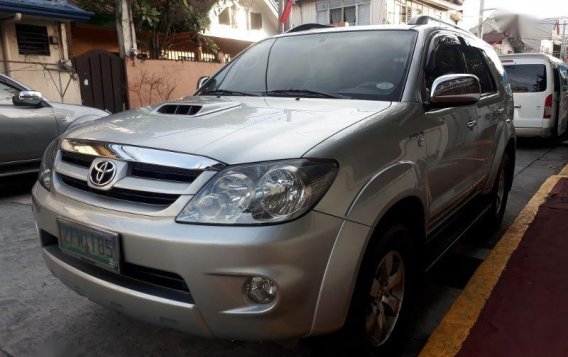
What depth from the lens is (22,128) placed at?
547 centimetres

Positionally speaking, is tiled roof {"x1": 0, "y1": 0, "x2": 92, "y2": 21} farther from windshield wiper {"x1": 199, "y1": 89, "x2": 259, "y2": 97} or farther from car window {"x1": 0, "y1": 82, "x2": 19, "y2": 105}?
windshield wiper {"x1": 199, "y1": 89, "x2": 259, "y2": 97}

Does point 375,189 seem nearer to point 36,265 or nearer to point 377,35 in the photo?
point 377,35

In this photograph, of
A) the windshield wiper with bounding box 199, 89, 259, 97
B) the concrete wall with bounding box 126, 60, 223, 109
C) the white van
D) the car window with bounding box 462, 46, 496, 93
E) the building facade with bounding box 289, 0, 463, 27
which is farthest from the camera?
the building facade with bounding box 289, 0, 463, 27

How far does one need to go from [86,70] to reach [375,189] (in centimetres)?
1036

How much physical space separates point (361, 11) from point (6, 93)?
64.5ft

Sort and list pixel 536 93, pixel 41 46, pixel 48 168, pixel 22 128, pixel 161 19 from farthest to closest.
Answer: pixel 161 19 → pixel 41 46 → pixel 536 93 → pixel 22 128 → pixel 48 168

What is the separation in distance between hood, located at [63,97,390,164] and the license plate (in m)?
0.40

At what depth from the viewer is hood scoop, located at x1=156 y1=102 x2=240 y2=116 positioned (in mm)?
2479

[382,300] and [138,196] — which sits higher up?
[138,196]

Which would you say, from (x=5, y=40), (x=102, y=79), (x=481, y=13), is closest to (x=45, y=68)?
(x=5, y=40)

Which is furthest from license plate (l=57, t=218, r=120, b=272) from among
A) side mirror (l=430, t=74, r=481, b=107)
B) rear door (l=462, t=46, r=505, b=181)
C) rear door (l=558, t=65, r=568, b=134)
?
rear door (l=558, t=65, r=568, b=134)

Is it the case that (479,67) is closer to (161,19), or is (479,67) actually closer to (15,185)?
(15,185)

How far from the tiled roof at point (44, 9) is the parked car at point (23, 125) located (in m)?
4.26

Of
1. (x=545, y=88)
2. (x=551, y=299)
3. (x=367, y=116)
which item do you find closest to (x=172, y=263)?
(x=367, y=116)
